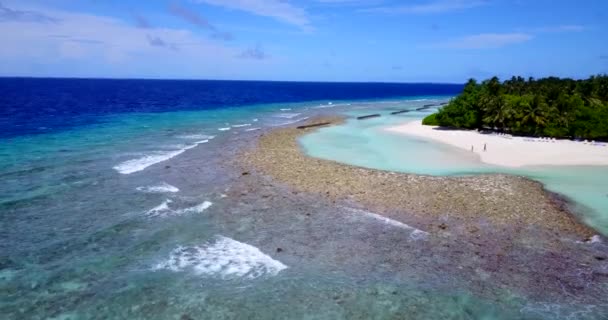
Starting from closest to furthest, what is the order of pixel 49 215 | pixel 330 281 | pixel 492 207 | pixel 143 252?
pixel 330 281, pixel 143 252, pixel 49 215, pixel 492 207

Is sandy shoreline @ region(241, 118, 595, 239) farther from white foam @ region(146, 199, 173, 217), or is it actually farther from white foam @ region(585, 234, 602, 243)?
white foam @ region(146, 199, 173, 217)

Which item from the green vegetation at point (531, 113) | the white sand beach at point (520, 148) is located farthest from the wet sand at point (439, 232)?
the green vegetation at point (531, 113)

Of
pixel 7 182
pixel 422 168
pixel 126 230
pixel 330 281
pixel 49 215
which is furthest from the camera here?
pixel 422 168

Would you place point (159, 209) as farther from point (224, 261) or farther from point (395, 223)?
point (395, 223)

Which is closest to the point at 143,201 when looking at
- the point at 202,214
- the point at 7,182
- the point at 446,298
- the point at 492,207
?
the point at 202,214

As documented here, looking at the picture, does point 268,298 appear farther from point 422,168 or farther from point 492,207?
point 422,168

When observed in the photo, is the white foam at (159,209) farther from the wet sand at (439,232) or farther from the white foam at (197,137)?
the white foam at (197,137)
